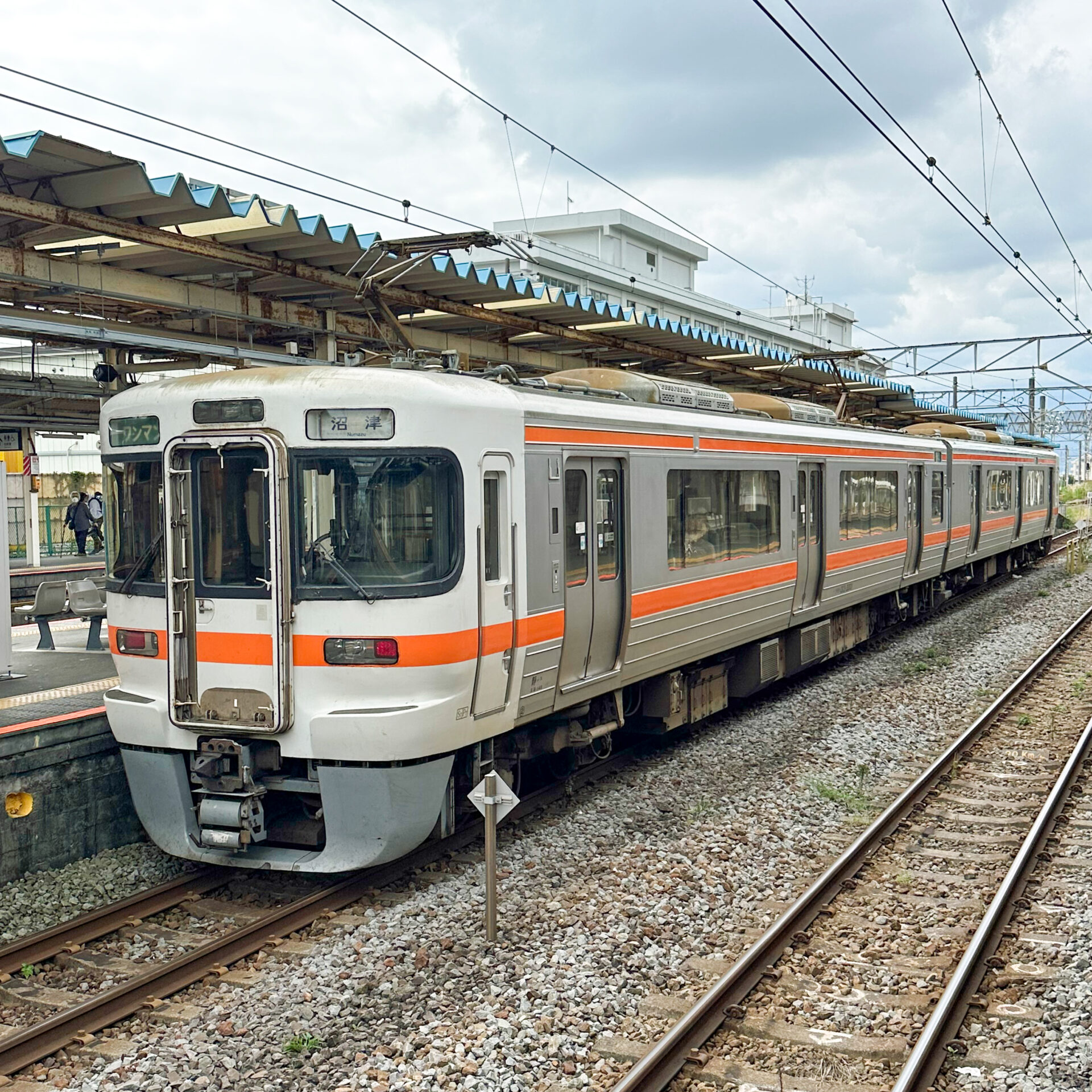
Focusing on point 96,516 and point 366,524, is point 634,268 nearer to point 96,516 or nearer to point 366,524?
point 96,516

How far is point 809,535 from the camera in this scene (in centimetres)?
1248

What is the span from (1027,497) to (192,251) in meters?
22.0

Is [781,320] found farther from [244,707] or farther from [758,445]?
[244,707]

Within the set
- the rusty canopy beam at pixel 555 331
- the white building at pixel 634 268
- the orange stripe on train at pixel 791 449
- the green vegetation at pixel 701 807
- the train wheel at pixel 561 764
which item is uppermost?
the white building at pixel 634 268

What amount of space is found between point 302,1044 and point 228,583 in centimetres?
266

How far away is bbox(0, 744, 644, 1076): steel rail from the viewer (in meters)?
5.11

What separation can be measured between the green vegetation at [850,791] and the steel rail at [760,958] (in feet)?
0.77

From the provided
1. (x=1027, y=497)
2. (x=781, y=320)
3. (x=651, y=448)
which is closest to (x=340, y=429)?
(x=651, y=448)

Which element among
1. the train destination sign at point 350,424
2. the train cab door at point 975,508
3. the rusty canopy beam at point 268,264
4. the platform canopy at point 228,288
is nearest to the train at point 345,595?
the train destination sign at point 350,424

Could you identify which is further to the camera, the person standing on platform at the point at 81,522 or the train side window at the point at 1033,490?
the train side window at the point at 1033,490

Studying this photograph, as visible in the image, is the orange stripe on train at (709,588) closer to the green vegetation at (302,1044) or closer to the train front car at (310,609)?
the train front car at (310,609)

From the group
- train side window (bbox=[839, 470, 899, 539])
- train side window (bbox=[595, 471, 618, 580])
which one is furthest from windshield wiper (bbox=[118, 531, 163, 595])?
train side window (bbox=[839, 470, 899, 539])

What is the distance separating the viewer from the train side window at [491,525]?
6.94 meters

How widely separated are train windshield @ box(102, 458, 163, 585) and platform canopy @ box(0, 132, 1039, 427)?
152 centimetres
